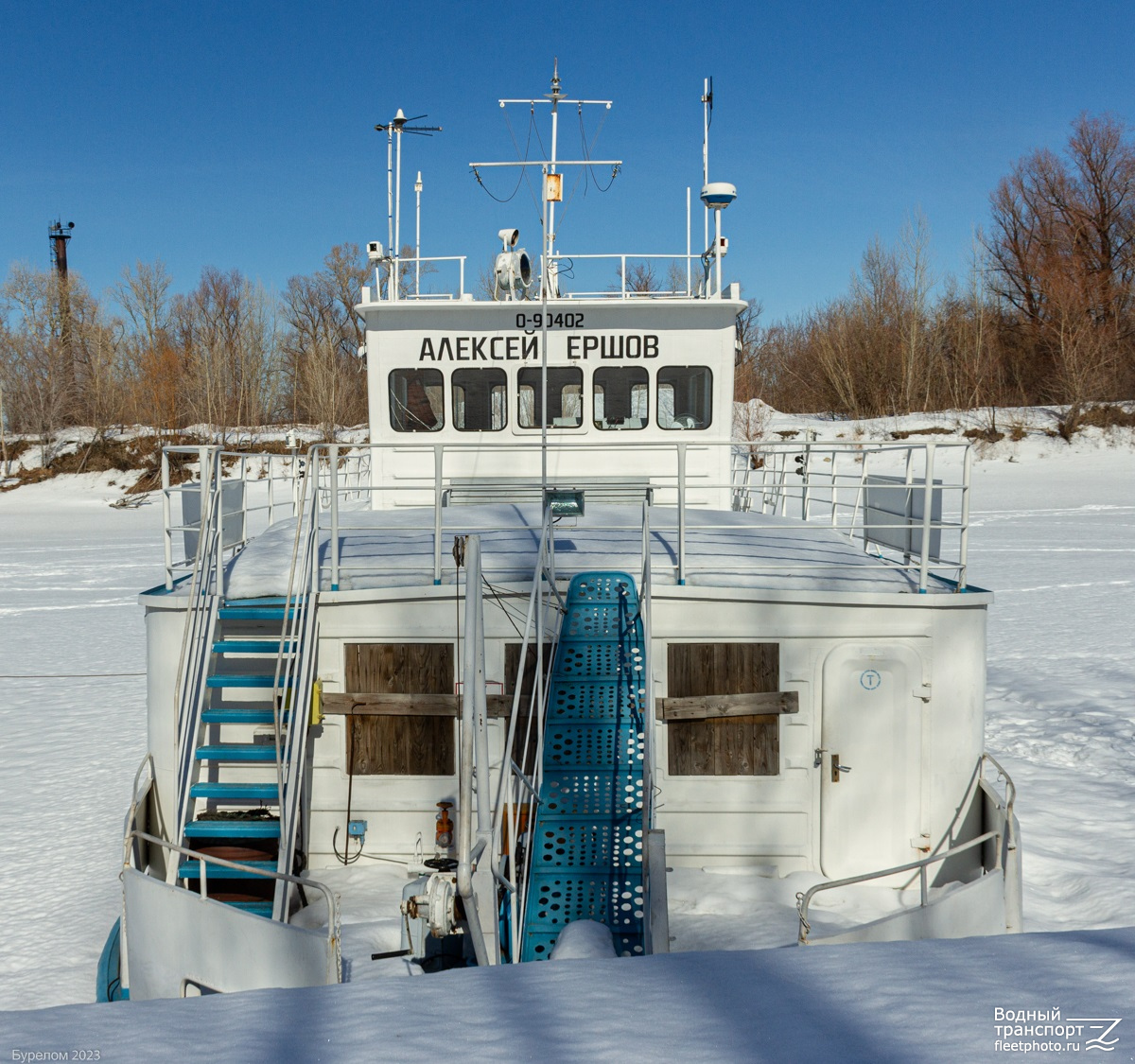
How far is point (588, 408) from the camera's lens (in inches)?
435

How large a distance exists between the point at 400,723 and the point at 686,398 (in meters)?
5.41

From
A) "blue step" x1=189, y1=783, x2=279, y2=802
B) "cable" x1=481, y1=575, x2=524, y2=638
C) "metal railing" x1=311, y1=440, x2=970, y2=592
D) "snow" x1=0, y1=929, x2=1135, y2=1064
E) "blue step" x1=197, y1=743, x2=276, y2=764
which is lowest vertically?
"blue step" x1=189, y1=783, x2=279, y2=802

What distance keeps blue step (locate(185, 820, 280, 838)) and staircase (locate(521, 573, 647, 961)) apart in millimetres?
1569

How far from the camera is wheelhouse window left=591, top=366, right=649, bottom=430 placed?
1105cm

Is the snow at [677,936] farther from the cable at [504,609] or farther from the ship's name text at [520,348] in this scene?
the ship's name text at [520,348]

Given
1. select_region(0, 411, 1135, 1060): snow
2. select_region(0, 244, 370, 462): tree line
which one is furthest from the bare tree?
select_region(0, 411, 1135, 1060): snow

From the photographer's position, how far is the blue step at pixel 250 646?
261 inches

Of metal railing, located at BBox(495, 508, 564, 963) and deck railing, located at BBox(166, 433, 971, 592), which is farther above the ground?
deck railing, located at BBox(166, 433, 971, 592)

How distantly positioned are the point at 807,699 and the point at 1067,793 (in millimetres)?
4004

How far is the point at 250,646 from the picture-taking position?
262 inches

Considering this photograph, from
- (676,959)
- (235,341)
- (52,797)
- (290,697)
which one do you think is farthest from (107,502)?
(676,959)

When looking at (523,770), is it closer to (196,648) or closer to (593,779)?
(593,779)

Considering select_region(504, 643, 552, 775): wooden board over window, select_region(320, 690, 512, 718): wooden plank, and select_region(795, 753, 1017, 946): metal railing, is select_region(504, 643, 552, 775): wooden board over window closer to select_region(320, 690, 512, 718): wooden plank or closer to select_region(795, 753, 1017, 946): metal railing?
select_region(320, 690, 512, 718): wooden plank

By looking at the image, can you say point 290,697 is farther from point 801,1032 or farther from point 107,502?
point 107,502
